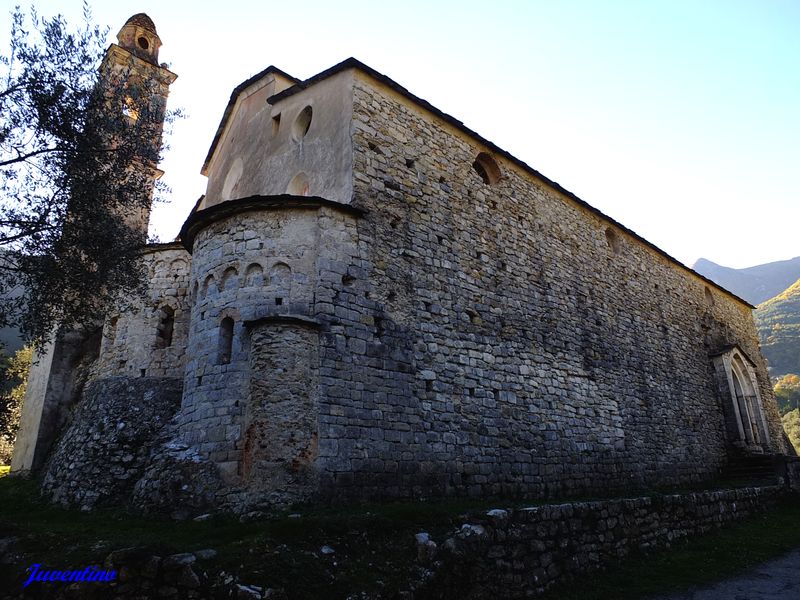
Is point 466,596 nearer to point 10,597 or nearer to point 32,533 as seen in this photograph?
point 10,597

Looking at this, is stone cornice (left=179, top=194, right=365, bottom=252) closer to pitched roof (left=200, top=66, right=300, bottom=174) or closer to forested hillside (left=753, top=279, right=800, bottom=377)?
pitched roof (left=200, top=66, right=300, bottom=174)

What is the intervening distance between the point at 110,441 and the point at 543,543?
8142 mm

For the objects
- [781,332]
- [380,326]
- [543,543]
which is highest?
[781,332]

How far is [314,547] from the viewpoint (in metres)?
6.77

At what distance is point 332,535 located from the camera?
7109mm

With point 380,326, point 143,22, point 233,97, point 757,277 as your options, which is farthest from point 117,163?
point 757,277

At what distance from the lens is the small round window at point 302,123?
1352 centimetres

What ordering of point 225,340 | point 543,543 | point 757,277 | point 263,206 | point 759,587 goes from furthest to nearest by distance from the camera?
point 757,277
point 263,206
point 225,340
point 543,543
point 759,587

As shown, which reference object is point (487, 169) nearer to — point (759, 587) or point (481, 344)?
point (481, 344)

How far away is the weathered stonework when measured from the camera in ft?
30.8

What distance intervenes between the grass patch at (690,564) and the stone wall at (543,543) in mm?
216

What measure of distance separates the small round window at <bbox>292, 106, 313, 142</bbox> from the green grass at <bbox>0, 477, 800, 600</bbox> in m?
8.89

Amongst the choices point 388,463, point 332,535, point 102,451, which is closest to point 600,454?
point 388,463

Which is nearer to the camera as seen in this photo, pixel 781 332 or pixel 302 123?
pixel 302 123
